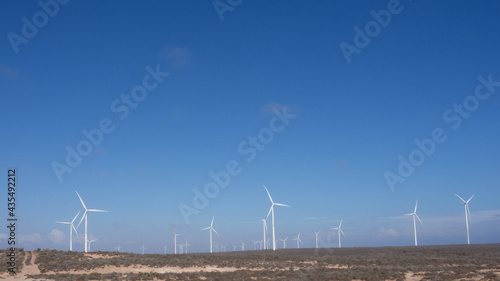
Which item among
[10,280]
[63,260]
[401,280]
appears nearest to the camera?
[10,280]

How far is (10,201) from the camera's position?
41.3 m

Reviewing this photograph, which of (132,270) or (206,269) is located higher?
(132,270)

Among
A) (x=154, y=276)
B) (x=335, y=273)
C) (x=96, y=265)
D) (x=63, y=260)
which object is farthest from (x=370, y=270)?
(x=63, y=260)

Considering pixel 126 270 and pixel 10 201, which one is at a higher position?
pixel 10 201

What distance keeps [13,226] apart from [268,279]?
2606cm

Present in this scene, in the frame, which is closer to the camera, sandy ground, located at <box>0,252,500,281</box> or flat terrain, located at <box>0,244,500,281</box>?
sandy ground, located at <box>0,252,500,281</box>

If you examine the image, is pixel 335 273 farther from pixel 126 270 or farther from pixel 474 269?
pixel 126 270

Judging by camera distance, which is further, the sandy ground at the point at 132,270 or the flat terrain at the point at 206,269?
the flat terrain at the point at 206,269

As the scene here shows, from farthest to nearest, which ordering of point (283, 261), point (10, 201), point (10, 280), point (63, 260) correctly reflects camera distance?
point (283, 261) < point (63, 260) < point (10, 280) < point (10, 201)

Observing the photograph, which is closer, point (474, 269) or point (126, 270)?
point (126, 270)

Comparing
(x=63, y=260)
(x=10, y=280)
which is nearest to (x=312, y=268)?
(x=63, y=260)

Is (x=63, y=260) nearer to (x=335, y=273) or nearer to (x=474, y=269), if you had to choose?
(x=335, y=273)

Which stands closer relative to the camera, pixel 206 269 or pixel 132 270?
pixel 132 270

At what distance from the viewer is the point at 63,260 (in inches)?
2338
